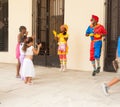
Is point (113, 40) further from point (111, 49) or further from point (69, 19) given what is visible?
point (69, 19)

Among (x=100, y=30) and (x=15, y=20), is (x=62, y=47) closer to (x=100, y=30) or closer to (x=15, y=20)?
(x=100, y=30)

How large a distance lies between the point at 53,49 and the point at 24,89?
471cm

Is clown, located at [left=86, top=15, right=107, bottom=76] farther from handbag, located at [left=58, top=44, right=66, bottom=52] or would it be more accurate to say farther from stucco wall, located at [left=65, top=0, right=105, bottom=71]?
handbag, located at [left=58, top=44, right=66, bottom=52]

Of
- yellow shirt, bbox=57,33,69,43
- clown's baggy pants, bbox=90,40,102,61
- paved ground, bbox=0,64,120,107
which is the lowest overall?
paved ground, bbox=0,64,120,107

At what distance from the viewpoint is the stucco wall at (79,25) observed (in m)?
11.0

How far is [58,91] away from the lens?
764 cm

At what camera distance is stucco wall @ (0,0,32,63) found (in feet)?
43.5

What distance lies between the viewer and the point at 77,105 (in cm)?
636

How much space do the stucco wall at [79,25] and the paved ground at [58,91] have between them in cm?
99

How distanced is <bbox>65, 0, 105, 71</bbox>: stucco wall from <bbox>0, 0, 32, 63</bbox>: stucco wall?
2133mm

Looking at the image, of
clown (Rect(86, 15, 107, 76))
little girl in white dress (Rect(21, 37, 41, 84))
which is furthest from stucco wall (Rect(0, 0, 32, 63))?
little girl in white dress (Rect(21, 37, 41, 84))

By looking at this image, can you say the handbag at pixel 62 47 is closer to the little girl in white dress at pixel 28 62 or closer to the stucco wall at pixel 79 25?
the stucco wall at pixel 79 25

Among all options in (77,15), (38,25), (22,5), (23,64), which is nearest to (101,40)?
(77,15)

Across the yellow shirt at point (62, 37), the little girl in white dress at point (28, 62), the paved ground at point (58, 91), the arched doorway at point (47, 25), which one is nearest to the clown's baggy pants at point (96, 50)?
the paved ground at point (58, 91)
